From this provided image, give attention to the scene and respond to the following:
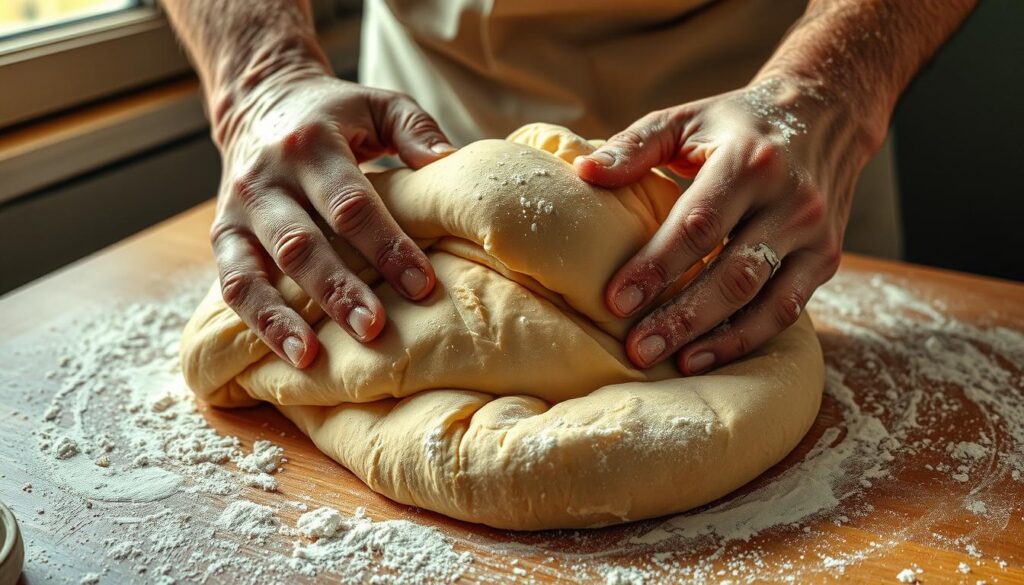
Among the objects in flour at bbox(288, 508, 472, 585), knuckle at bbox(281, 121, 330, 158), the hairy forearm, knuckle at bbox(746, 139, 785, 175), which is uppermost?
the hairy forearm

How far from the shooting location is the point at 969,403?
1.58m

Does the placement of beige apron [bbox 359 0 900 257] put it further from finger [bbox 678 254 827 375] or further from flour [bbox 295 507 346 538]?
flour [bbox 295 507 346 538]

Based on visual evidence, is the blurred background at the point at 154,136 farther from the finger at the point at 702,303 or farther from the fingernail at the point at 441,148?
the fingernail at the point at 441,148

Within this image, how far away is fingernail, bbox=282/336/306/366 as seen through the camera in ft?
4.60

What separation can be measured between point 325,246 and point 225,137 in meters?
0.50

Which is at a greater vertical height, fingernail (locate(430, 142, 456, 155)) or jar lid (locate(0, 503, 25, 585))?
fingernail (locate(430, 142, 456, 155))

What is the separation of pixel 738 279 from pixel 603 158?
0.28m

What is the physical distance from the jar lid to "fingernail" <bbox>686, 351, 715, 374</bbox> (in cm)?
96

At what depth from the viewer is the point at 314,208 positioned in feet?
4.93

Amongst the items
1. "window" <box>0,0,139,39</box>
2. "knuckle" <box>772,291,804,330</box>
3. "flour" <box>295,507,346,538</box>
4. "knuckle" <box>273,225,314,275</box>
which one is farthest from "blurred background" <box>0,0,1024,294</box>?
"flour" <box>295,507,346,538</box>

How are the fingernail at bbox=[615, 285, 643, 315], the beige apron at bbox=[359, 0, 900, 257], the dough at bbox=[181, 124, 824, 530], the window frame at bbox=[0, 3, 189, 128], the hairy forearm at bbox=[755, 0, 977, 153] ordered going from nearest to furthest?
the dough at bbox=[181, 124, 824, 530], the fingernail at bbox=[615, 285, 643, 315], the hairy forearm at bbox=[755, 0, 977, 153], the beige apron at bbox=[359, 0, 900, 257], the window frame at bbox=[0, 3, 189, 128]

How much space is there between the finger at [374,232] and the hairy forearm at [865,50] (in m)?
0.72

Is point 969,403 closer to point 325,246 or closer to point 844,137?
point 844,137

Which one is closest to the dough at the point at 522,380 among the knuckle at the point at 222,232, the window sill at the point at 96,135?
the knuckle at the point at 222,232
